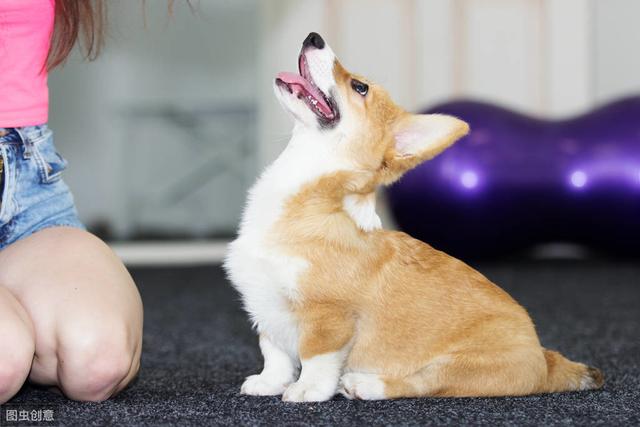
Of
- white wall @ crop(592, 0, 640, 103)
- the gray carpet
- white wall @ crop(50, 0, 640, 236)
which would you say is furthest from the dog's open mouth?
white wall @ crop(592, 0, 640, 103)

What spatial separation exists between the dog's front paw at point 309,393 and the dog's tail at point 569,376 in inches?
15.8

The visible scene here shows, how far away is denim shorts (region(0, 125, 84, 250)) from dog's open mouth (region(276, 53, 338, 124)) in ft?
1.59

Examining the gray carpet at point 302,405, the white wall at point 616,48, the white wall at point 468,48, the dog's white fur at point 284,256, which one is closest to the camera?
the gray carpet at point 302,405

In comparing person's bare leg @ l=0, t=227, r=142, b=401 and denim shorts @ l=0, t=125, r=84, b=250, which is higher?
denim shorts @ l=0, t=125, r=84, b=250

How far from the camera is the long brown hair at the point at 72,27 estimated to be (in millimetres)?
1873

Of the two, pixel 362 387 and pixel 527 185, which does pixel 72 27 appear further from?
pixel 527 185

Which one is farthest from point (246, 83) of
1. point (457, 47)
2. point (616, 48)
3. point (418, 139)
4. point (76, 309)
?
point (76, 309)

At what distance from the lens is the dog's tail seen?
164 centimetres

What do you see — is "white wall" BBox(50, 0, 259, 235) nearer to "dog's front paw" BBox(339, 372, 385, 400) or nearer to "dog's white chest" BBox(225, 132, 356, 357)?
"dog's white chest" BBox(225, 132, 356, 357)

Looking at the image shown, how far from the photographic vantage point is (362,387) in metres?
1.57

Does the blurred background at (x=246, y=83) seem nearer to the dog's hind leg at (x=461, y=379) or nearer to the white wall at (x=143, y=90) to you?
the white wall at (x=143, y=90)

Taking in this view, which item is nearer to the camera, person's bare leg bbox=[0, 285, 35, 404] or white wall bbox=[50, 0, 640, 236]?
person's bare leg bbox=[0, 285, 35, 404]

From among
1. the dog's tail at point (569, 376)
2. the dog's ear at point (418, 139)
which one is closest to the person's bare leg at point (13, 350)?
the dog's ear at point (418, 139)

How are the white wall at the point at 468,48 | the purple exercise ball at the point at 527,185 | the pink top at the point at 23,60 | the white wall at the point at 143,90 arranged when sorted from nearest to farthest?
1. the pink top at the point at 23,60
2. the purple exercise ball at the point at 527,185
3. the white wall at the point at 468,48
4. the white wall at the point at 143,90
